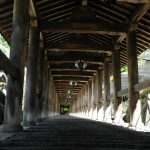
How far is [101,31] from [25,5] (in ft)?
11.6

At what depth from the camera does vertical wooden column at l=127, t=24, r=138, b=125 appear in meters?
8.40

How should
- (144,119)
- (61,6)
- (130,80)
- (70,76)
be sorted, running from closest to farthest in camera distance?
(130,80) → (61,6) → (144,119) → (70,76)

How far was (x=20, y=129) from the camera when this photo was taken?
5684 mm

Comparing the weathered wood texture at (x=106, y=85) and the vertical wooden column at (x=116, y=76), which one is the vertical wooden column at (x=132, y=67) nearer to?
the vertical wooden column at (x=116, y=76)

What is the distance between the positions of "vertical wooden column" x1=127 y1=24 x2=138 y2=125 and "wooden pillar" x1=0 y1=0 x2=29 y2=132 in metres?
3.53

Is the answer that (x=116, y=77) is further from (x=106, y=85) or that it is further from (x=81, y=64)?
(x=81, y=64)

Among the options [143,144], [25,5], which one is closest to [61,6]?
[25,5]

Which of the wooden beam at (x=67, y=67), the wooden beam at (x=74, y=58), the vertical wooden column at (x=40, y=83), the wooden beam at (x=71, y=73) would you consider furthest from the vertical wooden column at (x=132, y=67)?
the wooden beam at (x=71, y=73)

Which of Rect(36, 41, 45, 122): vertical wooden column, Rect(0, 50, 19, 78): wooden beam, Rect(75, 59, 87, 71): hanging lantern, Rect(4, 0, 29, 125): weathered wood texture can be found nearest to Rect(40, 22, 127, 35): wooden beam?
Rect(36, 41, 45, 122): vertical wooden column

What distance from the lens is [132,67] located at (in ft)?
28.2

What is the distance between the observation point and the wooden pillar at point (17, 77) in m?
5.54

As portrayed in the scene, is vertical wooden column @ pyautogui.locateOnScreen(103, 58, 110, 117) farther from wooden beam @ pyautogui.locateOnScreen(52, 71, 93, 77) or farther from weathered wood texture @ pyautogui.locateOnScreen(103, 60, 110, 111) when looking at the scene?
wooden beam @ pyautogui.locateOnScreen(52, 71, 93, 77)

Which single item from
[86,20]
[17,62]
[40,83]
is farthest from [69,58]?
[17,62]

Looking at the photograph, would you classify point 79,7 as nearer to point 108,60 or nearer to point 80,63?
point 80,63
